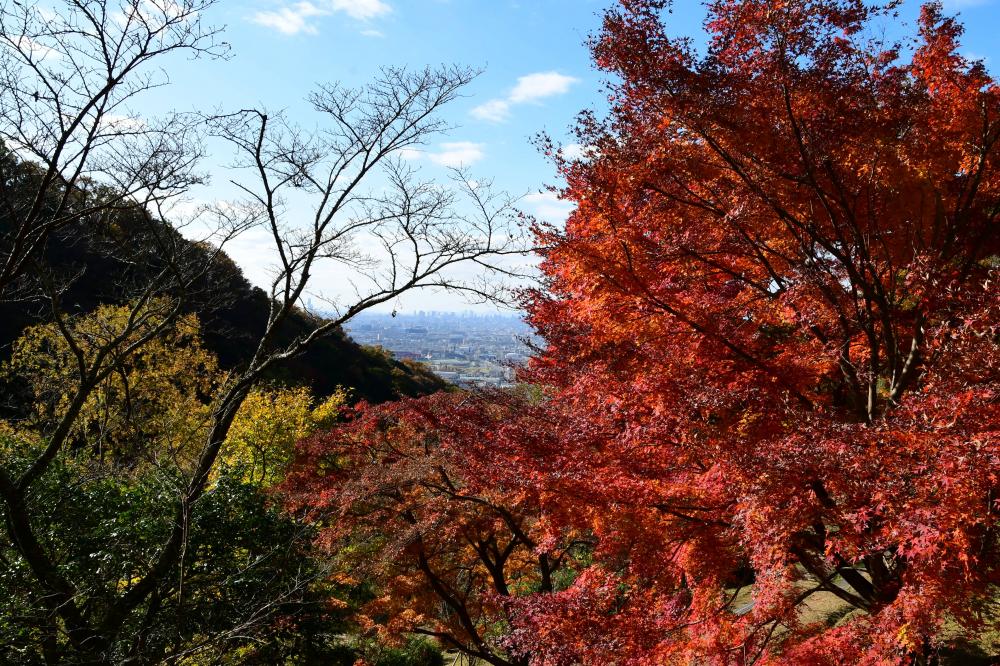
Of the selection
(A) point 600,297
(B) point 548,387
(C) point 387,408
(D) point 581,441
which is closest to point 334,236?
(A) point 600,297

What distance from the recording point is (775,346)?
20.2 ft

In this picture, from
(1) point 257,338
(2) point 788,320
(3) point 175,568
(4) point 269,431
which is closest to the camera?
(2) point 788,320

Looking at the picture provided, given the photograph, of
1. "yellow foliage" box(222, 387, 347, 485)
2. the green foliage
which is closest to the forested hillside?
"yellow foliage" box(222, 387, 347, 485)

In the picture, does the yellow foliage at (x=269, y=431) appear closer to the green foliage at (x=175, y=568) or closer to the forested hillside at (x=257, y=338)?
the forested hillside at (x=257, y=338)

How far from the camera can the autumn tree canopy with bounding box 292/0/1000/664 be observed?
3.92 meters

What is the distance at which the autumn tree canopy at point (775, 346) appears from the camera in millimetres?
3920

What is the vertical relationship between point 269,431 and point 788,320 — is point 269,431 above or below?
below

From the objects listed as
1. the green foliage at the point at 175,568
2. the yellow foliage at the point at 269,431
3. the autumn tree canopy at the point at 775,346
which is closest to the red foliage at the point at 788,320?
the autumn tree canopy at the point at 775,346

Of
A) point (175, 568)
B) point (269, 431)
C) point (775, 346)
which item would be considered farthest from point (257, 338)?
point (775, 346)

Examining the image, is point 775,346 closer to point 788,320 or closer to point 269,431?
point 788,320

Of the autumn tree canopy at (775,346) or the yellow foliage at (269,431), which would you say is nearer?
the autumn tree canopy at (775,346)

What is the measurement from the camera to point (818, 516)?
4473mm

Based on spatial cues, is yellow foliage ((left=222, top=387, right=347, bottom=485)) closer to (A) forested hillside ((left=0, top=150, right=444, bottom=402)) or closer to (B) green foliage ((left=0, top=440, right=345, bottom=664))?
(A) forested hillside ((left=0, top=150, right=444, bottom=402))

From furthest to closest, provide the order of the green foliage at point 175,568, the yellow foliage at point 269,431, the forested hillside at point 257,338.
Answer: the forested hillside at point 257,338, the yellow foliage at point 269,431, the green foliage at point 175,568
